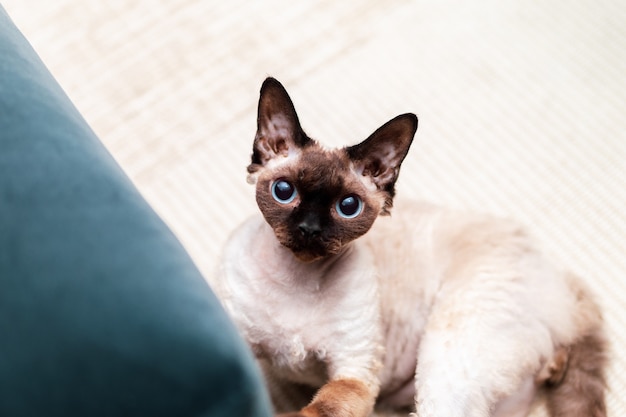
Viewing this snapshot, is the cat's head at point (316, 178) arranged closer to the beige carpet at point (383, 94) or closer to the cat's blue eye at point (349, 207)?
the cat's blue eye at point (349, 207)

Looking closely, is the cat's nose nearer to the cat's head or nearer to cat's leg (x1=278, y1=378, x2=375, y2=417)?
the cat's head

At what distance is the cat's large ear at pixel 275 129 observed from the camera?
4.05ft

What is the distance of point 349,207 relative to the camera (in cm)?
122

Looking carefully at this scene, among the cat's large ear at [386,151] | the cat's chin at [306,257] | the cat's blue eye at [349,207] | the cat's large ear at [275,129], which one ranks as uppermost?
the cat's large ear at [275,129]

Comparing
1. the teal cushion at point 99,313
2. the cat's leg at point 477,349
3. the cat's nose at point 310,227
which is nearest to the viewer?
the teal cushion at point 99,313

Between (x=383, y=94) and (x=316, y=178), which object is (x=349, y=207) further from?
(x=383, y=94)

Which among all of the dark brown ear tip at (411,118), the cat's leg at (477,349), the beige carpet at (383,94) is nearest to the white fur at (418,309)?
the cat's leg at (477,349)

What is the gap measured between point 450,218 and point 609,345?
42 cm

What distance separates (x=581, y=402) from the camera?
1455 mm

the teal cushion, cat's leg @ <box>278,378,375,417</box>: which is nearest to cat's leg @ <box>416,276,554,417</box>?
cat's leg @ <box>278,378,375,417</box>

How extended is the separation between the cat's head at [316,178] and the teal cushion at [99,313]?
41 centimetres

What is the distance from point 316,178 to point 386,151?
0.14 meters

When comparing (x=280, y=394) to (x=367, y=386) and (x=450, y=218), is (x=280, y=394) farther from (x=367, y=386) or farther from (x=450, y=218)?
(x=450, y=218)

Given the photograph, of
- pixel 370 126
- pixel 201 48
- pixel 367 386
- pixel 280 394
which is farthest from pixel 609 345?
pixel 201 48
